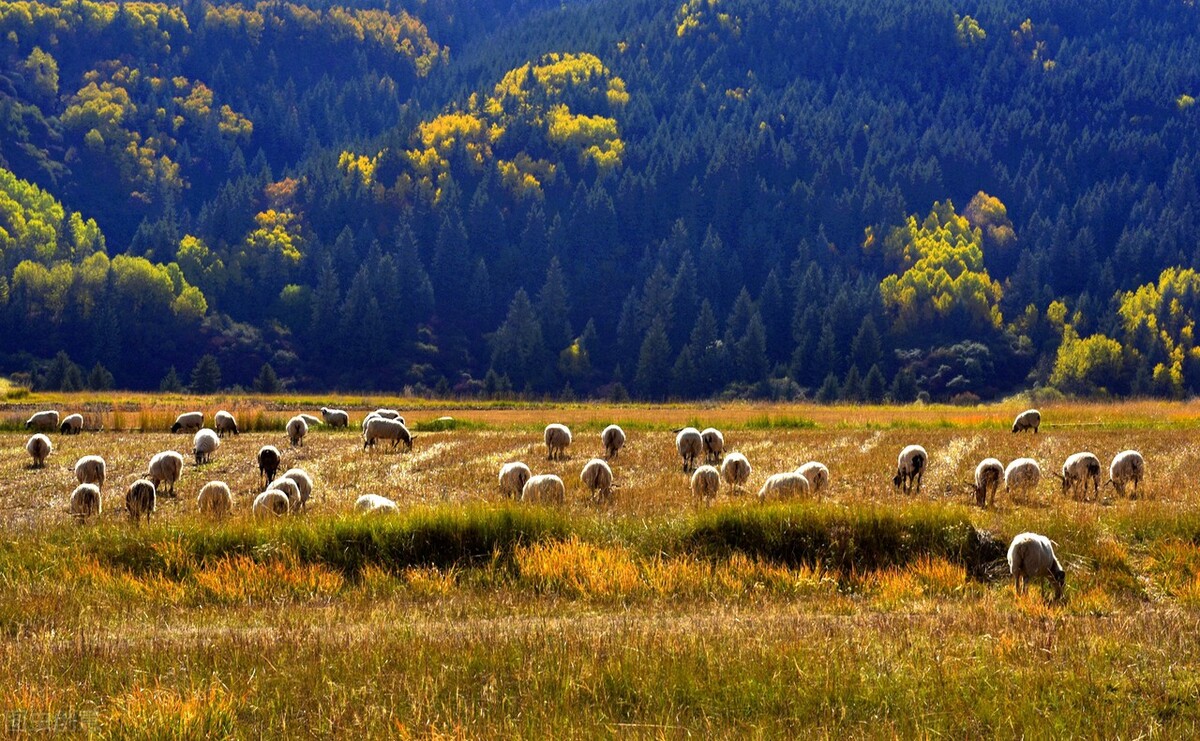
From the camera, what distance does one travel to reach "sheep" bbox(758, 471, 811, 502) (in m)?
21.3

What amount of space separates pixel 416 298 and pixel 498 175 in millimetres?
40969

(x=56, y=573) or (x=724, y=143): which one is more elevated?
(x=724, y=143)

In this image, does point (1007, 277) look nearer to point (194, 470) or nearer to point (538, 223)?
point (538, 223)

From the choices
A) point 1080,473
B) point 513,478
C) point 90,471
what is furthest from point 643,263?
point 513,478

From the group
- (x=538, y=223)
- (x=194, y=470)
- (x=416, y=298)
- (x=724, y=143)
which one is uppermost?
(x=724, y=143)

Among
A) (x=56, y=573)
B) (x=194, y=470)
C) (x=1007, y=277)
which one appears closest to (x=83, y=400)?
(x=194, y=470)

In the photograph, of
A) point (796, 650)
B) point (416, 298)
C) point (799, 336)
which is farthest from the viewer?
point (416, 298)

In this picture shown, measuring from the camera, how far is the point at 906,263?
15688cm

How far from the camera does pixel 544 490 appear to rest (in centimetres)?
2173

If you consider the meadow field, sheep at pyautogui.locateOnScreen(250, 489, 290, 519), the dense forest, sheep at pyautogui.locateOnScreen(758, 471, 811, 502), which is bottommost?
the meadow field

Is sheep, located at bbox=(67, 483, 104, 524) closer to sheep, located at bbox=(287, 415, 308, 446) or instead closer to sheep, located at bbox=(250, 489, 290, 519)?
sheep, located at bbox=(250, 489, 290, 519)

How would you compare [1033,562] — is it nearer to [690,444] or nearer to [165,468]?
[690,444]

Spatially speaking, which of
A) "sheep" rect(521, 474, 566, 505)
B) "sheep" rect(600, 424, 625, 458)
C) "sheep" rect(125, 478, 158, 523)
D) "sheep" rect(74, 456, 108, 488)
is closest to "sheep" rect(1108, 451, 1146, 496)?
"sheep" rect(521, 474, 566, 505)

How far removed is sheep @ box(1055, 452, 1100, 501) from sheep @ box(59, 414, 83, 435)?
3772 centimetres
